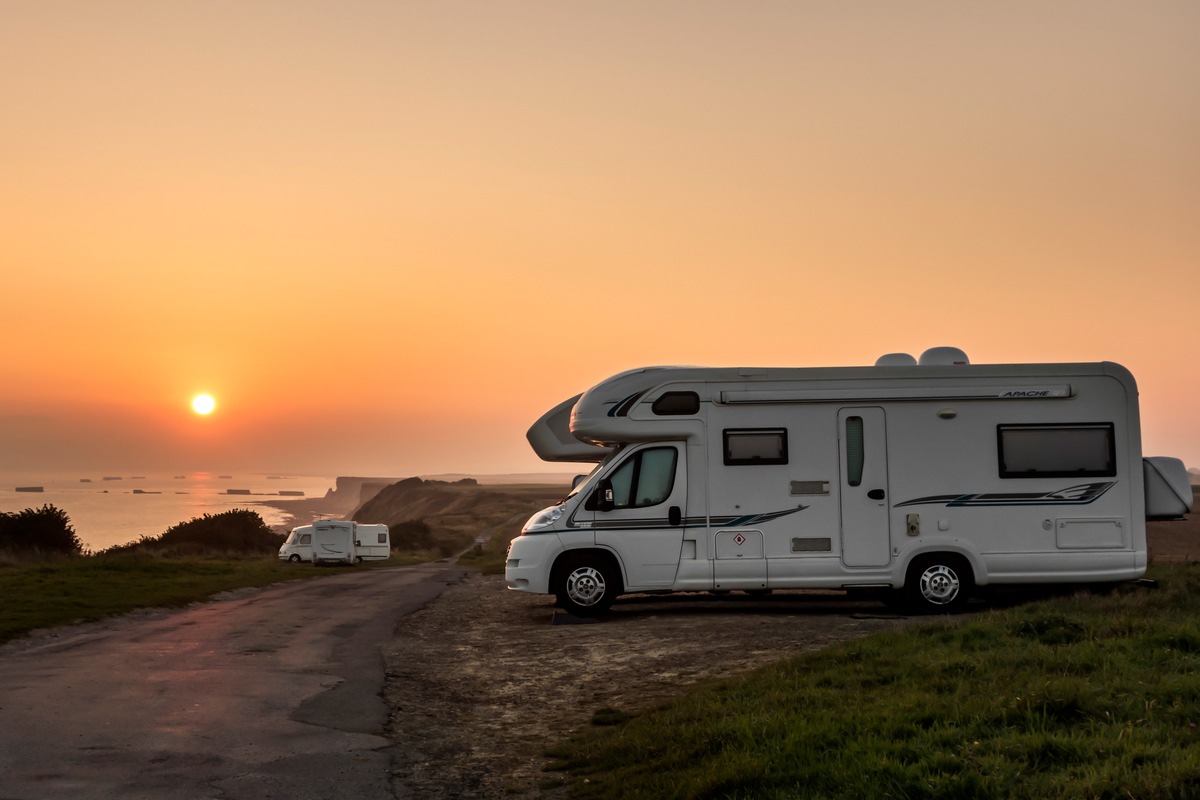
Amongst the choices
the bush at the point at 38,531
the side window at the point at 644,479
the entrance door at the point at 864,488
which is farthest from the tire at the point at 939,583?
the bush at the point at 38,531

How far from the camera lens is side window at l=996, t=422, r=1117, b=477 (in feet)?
46.9

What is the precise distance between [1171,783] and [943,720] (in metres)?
1.82

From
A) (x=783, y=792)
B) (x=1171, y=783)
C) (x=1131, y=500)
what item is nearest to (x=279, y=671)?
(x=783, y=792)

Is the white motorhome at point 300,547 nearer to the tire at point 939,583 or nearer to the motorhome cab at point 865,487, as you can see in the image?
the motorhome cab at point 865,487

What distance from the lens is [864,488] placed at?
46.9 feet

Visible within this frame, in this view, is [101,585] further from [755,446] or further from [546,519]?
[755,446]

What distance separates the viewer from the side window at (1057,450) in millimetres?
14281

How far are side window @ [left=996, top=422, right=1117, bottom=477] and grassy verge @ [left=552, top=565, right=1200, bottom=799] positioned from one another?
14.9ft

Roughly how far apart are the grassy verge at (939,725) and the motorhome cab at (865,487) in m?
4.27

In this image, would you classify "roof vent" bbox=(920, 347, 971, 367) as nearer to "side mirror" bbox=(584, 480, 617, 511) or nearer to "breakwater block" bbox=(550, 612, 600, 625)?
"side mirror" bbox=(584, 480, 617, 511)

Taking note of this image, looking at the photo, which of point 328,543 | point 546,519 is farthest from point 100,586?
point 328,543

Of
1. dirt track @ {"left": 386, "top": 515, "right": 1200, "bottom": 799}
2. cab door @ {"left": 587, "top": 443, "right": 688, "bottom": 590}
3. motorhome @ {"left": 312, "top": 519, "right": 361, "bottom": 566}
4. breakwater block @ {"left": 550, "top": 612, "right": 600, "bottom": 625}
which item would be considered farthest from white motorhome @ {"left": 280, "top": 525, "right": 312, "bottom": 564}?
cab door @ {"left": 587, "top": 443, "right": 688, "bottom": 590}

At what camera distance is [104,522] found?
341ft

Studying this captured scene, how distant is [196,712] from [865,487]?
900 cm
